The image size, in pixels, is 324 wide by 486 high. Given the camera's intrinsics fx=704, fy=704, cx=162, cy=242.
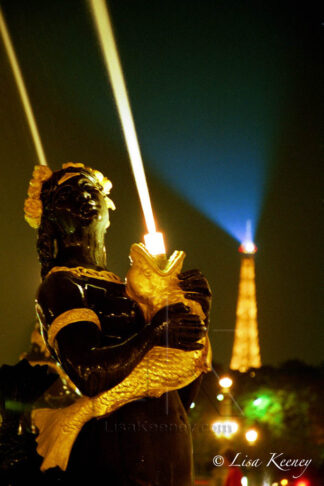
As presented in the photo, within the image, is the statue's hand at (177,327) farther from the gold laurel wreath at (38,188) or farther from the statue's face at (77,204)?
the gold laurel wreath at (38,188)

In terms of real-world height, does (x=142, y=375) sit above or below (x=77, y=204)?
below

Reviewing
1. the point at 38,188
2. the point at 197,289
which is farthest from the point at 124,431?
the point at 38,188

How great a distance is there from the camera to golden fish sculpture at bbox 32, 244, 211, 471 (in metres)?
3.61

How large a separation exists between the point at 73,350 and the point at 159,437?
66 centimetres

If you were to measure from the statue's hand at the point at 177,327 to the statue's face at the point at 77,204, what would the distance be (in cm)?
74

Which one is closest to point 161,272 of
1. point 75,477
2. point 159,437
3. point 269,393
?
point 159,437

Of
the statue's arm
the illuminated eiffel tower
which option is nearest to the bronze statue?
the statue's arm

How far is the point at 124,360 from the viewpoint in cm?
346

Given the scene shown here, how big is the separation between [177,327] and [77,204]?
937 mm

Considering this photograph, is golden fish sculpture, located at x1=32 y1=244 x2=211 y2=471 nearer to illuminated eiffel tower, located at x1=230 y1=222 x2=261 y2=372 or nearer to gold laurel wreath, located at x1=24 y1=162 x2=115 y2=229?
gold laurel wreath, located at x1=24 y1=162 x2=115 y2=229

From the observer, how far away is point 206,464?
28.1 meters

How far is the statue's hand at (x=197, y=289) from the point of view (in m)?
3.80

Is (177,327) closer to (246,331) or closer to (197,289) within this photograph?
(197,289)

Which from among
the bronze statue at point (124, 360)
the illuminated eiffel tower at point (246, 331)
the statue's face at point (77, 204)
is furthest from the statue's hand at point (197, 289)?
the illuminated eiffel tower at point (246, 331)
